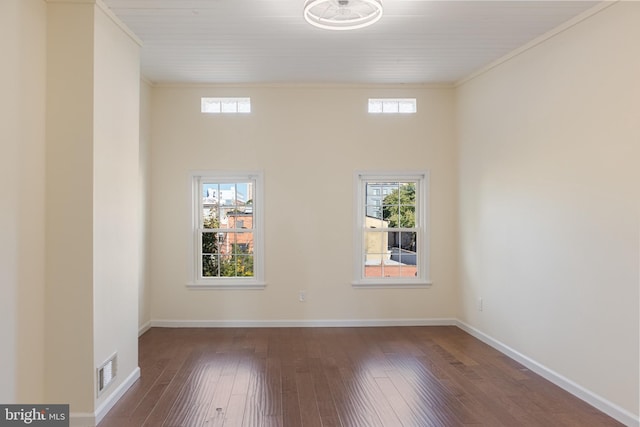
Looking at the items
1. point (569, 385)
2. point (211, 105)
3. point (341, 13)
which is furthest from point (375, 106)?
point (569, 385)

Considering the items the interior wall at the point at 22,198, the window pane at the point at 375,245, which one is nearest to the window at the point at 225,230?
the window pane at the point at 375,245

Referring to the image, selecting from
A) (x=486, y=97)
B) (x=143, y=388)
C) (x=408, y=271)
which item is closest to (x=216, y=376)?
(x=143, y=388)

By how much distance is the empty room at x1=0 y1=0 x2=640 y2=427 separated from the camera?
8.77 feet

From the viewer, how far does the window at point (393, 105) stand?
5.09 meters

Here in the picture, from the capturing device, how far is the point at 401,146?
5.09 metres

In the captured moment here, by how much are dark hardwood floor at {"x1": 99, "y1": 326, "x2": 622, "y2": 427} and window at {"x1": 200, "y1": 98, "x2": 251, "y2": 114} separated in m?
2.71

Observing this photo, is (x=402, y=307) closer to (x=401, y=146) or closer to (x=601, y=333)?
(x=401, y=146)

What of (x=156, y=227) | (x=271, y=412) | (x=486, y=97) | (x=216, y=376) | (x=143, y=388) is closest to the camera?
(x=271, y=412)

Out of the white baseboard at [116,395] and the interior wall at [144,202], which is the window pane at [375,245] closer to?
the interior wall at [144,202]

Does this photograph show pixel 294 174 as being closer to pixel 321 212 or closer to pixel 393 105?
pixel 321 212

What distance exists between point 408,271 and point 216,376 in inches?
109

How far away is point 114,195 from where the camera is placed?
3.04 meters

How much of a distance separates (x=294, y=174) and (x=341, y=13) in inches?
95.2

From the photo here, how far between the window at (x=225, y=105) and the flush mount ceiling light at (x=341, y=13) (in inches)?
91.6
